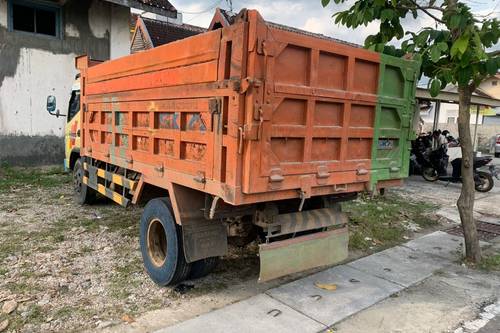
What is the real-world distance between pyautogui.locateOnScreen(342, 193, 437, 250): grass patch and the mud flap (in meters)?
1.61

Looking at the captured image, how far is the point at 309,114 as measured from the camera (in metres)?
3.51

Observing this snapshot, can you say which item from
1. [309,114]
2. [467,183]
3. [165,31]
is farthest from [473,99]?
[309,114]

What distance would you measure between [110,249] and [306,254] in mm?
2612

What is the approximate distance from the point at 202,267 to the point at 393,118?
2491 mm

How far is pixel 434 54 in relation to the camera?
4.20 m

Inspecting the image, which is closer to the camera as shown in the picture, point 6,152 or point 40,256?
point 40,256

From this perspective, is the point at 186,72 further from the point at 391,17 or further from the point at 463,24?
the point at 463,24

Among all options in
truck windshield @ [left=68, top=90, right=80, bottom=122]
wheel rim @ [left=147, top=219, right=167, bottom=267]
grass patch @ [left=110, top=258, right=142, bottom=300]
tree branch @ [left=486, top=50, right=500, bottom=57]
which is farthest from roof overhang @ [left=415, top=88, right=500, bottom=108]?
grass patch @ [left=110, top=258, right=142, bottom=300]

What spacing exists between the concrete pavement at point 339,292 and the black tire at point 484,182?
5.80m

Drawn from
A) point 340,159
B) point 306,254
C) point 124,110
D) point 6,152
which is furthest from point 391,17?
point 6,152

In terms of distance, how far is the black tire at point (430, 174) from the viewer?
11898 millimetres

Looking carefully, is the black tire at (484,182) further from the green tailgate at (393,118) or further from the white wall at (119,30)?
the white wall at (119,30)

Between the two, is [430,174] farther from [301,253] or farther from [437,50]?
[301,253]

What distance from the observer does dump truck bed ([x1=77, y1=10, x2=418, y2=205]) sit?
10.2 ft
